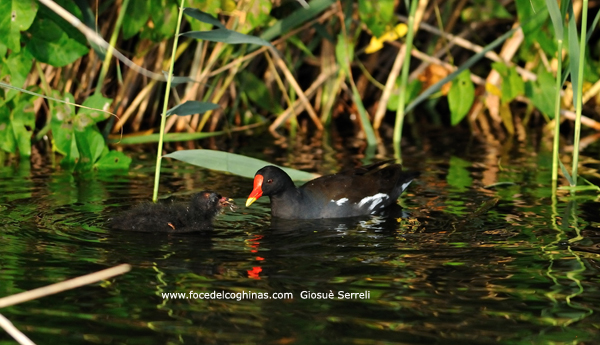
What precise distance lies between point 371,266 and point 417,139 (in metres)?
5.43

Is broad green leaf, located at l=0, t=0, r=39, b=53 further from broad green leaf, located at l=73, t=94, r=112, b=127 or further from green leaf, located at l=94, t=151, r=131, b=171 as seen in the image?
green leaf, located at l=94, t=151, r=131, b=171

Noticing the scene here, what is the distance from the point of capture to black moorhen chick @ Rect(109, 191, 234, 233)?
17.5 ft

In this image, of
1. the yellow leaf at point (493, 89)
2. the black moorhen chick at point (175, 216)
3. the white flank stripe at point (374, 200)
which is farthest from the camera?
the yellow leaf at point (493, 89)

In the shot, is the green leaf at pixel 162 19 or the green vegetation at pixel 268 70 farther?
the green leaf at pixel 162 19

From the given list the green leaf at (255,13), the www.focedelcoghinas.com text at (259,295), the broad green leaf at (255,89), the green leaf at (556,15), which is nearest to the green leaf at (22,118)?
the green leaf at (255,13)

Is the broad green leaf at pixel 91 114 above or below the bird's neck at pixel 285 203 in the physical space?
above

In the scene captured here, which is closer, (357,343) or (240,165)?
(357,343)

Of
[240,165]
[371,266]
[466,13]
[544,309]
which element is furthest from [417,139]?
[544,309]

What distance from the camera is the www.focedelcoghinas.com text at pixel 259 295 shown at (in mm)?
4039

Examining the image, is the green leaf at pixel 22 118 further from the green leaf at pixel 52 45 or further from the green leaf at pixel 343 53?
the green leaf at pixel 343 53

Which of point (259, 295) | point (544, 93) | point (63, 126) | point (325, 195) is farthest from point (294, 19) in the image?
point (259, 295)

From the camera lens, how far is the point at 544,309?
12.8ft

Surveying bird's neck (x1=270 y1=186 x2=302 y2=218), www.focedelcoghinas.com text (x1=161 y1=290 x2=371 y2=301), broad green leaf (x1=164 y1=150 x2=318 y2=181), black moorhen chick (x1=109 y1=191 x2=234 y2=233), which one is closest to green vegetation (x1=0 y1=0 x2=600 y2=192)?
broad green leaf (x1=164 y1=150 x2=318 y2=181)

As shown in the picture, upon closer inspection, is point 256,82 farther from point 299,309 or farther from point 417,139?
point 299,309
